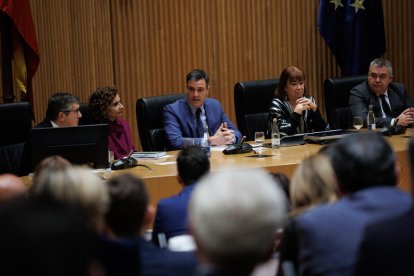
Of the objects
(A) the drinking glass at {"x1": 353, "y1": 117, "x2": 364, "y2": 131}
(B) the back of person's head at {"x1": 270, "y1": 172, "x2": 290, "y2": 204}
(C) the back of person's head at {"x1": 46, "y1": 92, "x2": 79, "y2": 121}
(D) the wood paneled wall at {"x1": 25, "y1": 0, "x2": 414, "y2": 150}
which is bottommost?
(B) the back of person's head at {"x1": 270, "y1": 172, "x2": 290, "y2": 204}

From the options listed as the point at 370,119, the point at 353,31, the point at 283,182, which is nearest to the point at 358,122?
the point at 370,119

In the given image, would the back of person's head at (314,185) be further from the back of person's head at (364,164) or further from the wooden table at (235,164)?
the wooden table at (235,164)

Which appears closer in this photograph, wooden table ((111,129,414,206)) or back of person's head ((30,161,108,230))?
back of person's head ((30,161,108,230))

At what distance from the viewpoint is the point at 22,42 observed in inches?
262

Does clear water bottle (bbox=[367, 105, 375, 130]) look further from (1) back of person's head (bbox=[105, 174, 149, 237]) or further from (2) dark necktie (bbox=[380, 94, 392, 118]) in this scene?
(1) back of person's head (bbox=[105, 174, 149, 237])

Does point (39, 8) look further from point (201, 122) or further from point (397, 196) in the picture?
point (397, 196)

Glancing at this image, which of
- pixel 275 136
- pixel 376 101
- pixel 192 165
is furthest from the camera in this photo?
pixel 376 101

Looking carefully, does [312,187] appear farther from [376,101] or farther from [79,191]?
[376,101]

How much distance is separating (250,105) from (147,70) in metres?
1.57

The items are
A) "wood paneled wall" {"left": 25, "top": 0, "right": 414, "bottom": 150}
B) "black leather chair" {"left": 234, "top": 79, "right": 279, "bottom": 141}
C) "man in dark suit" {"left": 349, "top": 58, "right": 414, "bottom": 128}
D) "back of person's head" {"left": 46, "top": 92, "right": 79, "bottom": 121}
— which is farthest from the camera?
"wood paneled wall" {"left": 25, "top": 0, "right": 414, "bottom": 150}

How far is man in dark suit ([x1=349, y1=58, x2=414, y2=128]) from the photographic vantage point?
630 cm

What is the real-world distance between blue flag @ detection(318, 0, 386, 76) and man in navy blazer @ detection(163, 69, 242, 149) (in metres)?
1.92

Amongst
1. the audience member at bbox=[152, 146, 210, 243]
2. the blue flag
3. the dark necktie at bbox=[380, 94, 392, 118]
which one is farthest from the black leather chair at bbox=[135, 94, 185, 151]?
the audience member at bbox=[152, 146, 210, 243]

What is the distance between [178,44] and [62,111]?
91.4 inches
